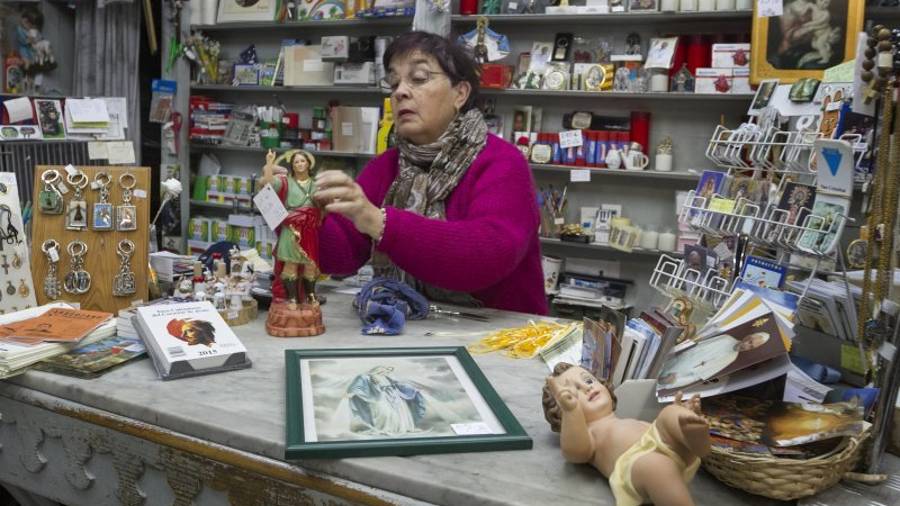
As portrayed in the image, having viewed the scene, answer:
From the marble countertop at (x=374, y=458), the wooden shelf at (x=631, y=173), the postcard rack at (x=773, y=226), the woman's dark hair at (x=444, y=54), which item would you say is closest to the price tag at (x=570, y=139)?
the wooden shelf at (x=631, y=173)

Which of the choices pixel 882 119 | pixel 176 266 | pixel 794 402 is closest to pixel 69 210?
pixel 176 266

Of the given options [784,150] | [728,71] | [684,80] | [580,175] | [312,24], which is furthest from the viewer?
[312,24]

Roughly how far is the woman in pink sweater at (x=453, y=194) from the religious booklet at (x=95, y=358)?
Result: 0.61 meters

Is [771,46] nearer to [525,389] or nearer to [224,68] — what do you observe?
[525,389]

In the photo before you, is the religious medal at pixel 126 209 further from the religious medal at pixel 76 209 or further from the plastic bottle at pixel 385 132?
the plastic bottle at pixel 385 132

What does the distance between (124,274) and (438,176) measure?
837mm

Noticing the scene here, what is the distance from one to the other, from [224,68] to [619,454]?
538cm

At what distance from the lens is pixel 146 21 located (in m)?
5.31

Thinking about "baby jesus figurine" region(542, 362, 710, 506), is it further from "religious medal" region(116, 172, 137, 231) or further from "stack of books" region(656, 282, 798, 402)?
"religious medal" region(116, 172, 137, 231)

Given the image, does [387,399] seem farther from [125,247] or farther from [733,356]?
[125,247]

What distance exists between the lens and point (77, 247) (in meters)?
1.74

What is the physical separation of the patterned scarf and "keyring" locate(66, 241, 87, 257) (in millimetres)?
727

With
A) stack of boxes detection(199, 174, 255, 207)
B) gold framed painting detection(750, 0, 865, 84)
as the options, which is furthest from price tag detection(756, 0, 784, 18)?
stack of boxes detection(199, 174, 255, 207)

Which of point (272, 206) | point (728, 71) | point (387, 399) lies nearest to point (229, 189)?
point (728, 71)
